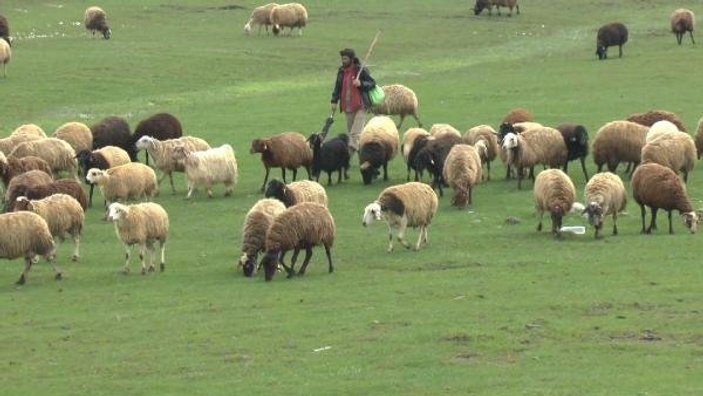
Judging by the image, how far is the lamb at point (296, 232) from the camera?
22.6 m

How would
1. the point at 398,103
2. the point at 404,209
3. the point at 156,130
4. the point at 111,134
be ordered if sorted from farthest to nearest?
1. the point at 398,103
2. the point at 156,130
3. the point at 111,134
4. the point at 404,209

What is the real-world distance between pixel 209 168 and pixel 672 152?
28.4 ft

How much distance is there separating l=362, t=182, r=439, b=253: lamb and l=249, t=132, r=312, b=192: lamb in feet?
20.9

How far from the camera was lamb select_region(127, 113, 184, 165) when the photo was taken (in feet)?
113

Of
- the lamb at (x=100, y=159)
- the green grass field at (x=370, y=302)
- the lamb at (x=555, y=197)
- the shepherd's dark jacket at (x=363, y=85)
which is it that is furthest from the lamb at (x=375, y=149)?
the lamb at (x=555, y=197)

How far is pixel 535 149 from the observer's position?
1196 inches

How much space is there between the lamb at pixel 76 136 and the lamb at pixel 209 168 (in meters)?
3.75

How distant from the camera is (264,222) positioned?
929 inches

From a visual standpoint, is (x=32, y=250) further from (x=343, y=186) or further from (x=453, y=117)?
(x=453, y=117)

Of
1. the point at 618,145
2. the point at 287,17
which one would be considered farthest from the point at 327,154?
the point at 287,17

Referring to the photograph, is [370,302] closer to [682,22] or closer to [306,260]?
[306,260]

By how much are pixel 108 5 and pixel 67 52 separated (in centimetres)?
1415

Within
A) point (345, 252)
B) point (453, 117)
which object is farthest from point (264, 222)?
point (453, 117)

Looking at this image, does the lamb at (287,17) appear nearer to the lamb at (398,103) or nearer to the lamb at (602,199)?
the lamb at (398,103)
